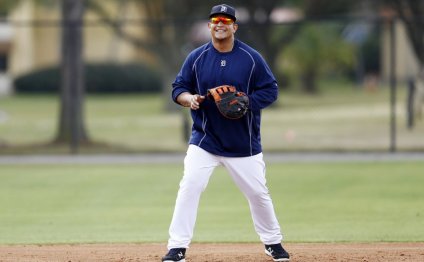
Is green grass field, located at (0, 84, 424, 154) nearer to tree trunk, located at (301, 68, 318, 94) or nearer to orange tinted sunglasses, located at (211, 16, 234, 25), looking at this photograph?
tree trunk, located at (301, 68, 318, 94)

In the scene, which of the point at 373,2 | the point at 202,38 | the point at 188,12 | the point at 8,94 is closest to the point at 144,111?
the point at 188,12

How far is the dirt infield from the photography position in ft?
29.9

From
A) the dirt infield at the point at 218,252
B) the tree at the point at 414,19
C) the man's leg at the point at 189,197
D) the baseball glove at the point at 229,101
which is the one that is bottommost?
the dirt infield at the point at 218,252

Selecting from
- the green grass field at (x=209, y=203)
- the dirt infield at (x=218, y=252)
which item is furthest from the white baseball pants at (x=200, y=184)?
the green grass field at (x=209, y=203)

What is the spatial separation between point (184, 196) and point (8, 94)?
137 ft

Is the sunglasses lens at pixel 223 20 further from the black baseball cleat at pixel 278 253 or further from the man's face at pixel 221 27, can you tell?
the black baseball cleat at pixel 278 253

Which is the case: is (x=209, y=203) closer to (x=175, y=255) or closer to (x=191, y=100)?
(x=175, y=255)

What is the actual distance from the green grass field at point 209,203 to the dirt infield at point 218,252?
0.53 metres

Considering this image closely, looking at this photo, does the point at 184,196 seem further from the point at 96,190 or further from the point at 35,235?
the point at 96,190

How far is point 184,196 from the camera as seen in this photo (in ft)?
27.4

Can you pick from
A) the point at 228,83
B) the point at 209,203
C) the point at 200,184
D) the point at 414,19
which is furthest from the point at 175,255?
the point at 414,19

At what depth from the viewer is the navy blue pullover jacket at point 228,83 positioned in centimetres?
840

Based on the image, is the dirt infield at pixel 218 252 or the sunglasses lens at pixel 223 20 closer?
the sunglasses lens at pixel 223 20

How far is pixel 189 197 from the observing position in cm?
836
